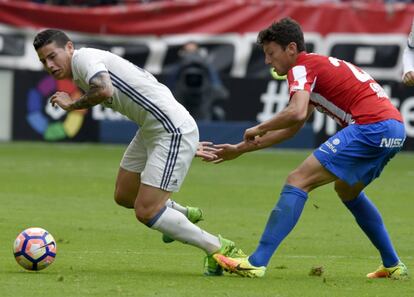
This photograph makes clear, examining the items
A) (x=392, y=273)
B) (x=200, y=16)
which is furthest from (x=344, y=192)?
(x=200, y=16)

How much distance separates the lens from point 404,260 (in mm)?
10617

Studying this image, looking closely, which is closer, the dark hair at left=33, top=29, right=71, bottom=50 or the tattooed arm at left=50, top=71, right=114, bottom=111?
the tattooed arm at left=50, top=71, right=114, bottom=111

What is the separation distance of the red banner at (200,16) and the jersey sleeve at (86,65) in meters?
17.0

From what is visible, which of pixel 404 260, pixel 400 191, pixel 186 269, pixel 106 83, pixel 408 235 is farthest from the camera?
pixel 400 191

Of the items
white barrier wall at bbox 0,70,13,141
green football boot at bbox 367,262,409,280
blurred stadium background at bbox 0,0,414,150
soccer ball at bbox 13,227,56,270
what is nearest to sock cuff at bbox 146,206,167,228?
soccer ball at bbox 13,227,56,270

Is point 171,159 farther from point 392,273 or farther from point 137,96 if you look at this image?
point 392,273

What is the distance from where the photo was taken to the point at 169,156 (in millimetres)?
9305

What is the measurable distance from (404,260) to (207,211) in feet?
13.6

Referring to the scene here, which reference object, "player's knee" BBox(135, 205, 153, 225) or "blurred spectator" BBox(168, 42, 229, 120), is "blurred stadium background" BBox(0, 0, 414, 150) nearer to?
"blurred spectator" BBox(168, 42, 229, 120)

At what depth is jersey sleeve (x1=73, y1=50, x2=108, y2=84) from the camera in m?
9.01

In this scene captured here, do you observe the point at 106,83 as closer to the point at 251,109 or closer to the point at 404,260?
the point at 404,260

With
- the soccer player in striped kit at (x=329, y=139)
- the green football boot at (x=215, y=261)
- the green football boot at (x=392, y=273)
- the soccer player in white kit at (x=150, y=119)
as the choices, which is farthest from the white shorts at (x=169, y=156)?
the green football boot at (x=392, y=273)

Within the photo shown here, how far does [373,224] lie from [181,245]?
2693mm

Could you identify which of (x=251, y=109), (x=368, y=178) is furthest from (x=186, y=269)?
(x=251, y=109)
